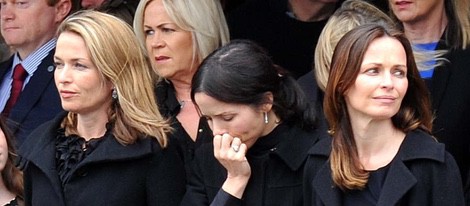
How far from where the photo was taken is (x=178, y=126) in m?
5.11

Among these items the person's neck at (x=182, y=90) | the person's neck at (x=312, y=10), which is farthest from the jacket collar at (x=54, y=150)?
the person's neck at (x=312, y=10)

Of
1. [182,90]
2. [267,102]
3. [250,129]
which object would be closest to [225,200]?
[250,129]

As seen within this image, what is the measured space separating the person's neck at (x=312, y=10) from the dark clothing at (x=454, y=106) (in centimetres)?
111

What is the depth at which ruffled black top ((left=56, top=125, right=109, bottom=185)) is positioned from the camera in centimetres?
474

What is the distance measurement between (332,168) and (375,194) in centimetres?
16

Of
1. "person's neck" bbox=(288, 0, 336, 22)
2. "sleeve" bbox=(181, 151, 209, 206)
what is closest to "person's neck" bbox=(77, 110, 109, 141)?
"sleeve" bbox=(181, 151, 209, 206)

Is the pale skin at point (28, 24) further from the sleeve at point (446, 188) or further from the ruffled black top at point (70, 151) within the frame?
the sleeve at point (446, 188)

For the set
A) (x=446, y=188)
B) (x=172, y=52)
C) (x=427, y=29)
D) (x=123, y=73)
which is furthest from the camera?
(x=172, y=52)

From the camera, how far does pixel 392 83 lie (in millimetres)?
4152

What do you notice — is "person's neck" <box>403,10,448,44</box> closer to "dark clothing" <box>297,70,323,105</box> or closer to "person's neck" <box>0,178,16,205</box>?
"dark clothing" <box>297,70,323,105</box>

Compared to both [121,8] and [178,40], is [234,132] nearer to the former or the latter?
[178,40]

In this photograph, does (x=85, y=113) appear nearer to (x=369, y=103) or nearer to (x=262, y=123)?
(x=262, y=123)

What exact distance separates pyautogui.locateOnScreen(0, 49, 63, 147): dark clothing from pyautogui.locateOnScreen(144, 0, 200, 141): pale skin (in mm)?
587

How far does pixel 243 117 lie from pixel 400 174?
1.94 ft
